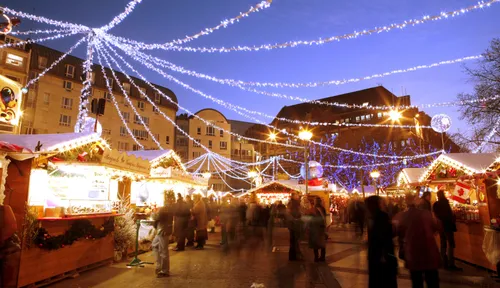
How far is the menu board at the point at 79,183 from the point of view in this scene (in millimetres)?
10303

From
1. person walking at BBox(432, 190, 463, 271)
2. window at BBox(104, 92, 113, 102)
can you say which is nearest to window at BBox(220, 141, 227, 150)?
window at BBox(104, 92, 113, 102)

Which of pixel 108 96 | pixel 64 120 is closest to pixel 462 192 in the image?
pixel 64 120

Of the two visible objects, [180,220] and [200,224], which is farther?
[200,224]

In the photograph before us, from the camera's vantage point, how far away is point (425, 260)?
5.07 m

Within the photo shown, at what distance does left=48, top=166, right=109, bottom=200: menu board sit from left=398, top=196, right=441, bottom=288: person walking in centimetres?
804

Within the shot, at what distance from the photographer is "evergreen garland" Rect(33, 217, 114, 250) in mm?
7441

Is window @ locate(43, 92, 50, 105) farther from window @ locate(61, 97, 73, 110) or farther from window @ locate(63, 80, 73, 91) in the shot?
window @ locate(63, 80, 73, 91)

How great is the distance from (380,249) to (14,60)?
3769 centimetres

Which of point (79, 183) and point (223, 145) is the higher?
point (223, 145)

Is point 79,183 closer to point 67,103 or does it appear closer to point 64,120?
point 64,120

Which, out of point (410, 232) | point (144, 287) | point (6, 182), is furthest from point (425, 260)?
point (6, 182)

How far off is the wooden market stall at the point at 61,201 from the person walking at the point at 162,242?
1.77 metres

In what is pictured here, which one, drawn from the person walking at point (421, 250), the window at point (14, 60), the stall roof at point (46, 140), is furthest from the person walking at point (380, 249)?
the window at point (14, 60)

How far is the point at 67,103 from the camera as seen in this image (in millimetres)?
38000
